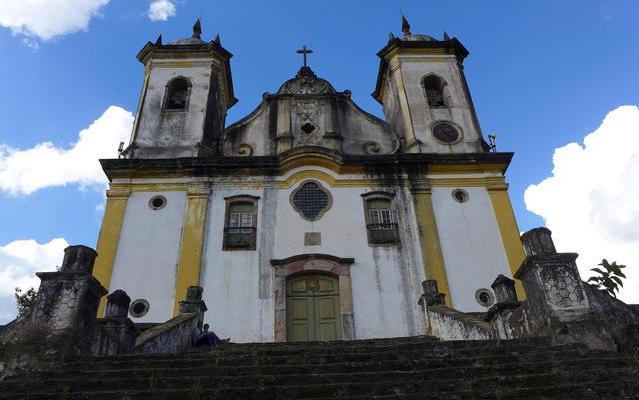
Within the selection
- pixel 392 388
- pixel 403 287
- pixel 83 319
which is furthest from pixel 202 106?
pixel 392 388

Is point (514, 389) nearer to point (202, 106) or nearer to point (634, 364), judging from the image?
point (634, 364)

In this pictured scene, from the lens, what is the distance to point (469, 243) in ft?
43.1

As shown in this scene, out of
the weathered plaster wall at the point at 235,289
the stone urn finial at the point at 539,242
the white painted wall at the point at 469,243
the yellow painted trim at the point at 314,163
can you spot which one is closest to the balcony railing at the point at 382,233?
the white painted wall at the point at 469,243

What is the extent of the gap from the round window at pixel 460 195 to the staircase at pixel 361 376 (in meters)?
7.77

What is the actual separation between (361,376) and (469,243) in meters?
8.70

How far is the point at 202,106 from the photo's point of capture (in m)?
16.1

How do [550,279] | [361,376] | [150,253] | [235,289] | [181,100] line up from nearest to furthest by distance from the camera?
[361,376] < [550,279] < [235,289] < [150,253] < [181,100]

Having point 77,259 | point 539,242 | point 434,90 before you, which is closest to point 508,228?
point 434,90

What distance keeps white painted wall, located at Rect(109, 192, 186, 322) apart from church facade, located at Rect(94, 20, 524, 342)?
34 millimetres

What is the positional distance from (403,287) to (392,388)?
24.7 ft

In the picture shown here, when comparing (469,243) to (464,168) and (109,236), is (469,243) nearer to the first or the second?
(464,168)

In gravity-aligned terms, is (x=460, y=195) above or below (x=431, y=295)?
above

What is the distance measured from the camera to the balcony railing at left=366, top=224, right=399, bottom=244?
1302cm

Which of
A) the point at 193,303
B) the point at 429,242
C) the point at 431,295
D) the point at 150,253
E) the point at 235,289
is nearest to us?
the point at 193,303
